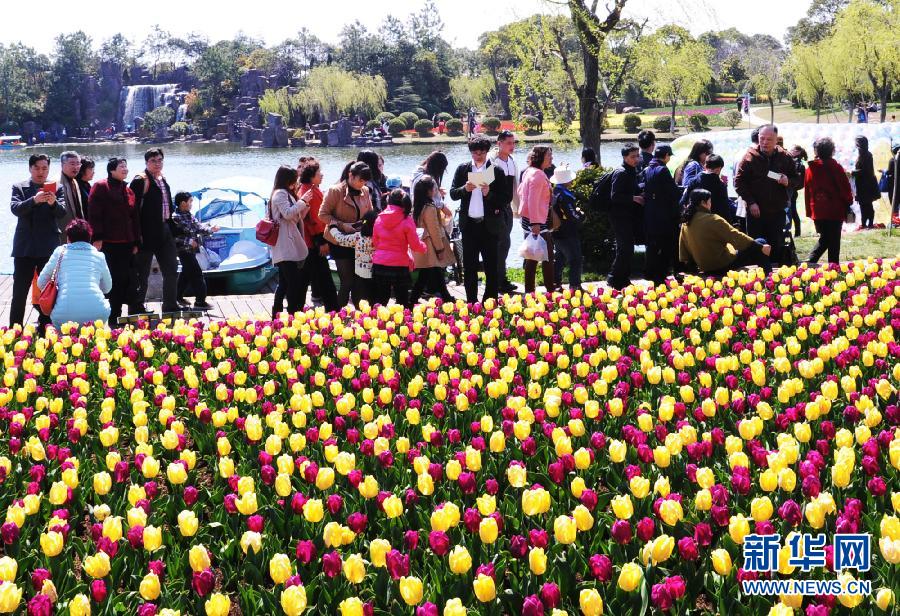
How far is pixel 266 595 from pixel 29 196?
6.23 metres

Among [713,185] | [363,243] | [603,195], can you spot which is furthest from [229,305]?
[713,185]

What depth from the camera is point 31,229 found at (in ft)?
26.0

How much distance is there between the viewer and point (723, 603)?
8.50 ft

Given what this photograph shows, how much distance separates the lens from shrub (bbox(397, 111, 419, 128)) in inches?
3140

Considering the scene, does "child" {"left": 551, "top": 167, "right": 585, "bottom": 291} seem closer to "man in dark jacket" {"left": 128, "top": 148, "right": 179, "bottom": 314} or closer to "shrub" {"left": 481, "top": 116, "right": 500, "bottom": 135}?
"man in dark jacket" {"left": 128, "top": 148, "right": 179, "bottom": 314}

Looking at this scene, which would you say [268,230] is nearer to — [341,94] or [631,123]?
[631,123]

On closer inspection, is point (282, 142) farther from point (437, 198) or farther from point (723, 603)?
point (723, 603)

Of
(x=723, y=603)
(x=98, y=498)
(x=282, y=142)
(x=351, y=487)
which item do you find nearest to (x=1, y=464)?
(x=98, y=498)

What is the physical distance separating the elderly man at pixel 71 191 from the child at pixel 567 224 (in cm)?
406

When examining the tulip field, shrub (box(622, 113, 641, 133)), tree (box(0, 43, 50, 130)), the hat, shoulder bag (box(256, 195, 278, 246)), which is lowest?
the tulip field

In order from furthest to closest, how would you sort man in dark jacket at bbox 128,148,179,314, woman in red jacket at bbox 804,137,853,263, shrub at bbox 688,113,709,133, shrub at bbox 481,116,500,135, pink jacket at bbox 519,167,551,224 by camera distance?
shrub at bbox 481,116,500,135 → shrub at bbox 688,113,709,133 → woman in red jacket at bbox 804,137,853,263 → pink jacket at bbox 519,167,551,224 → man in dark jacket at bbox 128,148,179,314

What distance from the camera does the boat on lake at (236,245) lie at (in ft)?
37.8

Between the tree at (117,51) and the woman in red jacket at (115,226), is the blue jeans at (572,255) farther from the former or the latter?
the tree at (117,51)

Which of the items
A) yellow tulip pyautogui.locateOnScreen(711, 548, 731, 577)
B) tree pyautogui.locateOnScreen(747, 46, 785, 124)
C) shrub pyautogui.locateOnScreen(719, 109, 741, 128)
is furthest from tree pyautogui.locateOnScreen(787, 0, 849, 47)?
yellow tulip pyautogui.locateOnScreen(711, 548, 731, 577)
